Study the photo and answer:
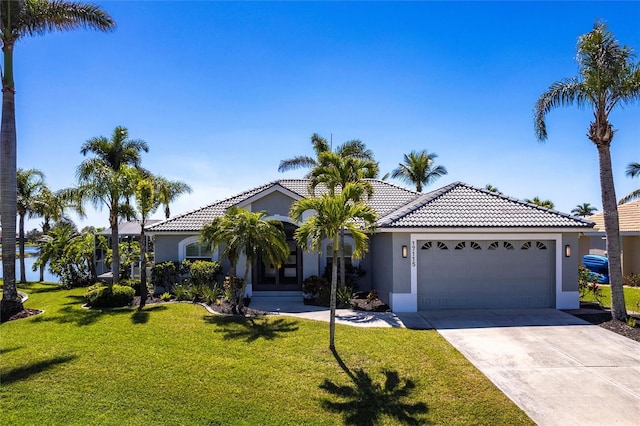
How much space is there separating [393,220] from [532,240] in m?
5.14

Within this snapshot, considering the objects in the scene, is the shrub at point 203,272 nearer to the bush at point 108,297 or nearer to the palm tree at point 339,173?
the bush at point 108,297

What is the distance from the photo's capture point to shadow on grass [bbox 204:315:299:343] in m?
10.4

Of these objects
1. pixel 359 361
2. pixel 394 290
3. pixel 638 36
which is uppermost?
pixel 638 36

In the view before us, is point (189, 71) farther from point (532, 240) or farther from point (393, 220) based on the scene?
point (532, 240)

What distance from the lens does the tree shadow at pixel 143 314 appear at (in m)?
11.9

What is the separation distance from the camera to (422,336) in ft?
34.4

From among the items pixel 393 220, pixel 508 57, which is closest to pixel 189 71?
pixel 393 220

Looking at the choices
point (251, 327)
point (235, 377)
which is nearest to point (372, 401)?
point (235, 377)

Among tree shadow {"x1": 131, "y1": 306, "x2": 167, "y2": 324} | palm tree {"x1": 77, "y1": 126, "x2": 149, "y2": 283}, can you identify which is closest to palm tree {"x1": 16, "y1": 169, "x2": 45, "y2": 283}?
palm tree {"x1": 77, "y1": 126, "x2": 149, "y2": 283}

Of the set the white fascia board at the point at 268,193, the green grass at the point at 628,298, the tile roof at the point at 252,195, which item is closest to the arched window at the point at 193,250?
the tile roof at the point at 252,195

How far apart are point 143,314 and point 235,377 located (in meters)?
6.67

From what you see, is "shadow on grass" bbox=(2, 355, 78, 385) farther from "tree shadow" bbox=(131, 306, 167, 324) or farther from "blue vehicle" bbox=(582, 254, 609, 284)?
"blue vehicle" bbox=(582, 254, 609, 284)

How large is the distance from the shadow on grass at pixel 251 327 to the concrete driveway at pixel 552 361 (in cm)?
461

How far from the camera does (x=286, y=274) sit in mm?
17359
